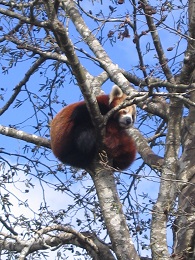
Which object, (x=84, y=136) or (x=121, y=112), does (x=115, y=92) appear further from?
(x=84, y=136)

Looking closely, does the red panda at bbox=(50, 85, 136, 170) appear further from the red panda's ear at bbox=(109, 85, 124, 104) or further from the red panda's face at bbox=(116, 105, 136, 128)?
the red panda's ear at bbox=(109, 85, 124, 104)

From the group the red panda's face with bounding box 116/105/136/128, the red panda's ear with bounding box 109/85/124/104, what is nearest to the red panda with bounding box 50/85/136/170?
the red panda's face with bounding box 116/105/136/128

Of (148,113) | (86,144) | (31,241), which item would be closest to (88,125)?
(86,144)

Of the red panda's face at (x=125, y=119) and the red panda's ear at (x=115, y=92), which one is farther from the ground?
the red panda's ear at (x=115, y=92)

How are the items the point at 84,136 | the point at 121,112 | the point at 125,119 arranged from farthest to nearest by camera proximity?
the point at 121,112 < the point at 125,119 < the point at 84,136

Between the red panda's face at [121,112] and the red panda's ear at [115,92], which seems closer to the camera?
the red panda's face at [121,112]

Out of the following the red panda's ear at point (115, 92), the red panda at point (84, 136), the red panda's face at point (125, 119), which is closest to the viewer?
the red panda at point (84, 136)

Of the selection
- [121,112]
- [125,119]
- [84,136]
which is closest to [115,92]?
[121,112]

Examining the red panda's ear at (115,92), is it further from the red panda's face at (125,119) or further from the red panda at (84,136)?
the red panda's face at (125,119)

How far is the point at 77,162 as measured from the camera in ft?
23.4

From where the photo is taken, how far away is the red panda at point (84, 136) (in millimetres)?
6973

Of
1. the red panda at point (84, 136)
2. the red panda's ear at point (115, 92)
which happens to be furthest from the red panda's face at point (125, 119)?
the red panda's ear at point (115, 92)

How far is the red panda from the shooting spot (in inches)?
275

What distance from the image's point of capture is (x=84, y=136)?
23.2 ft
